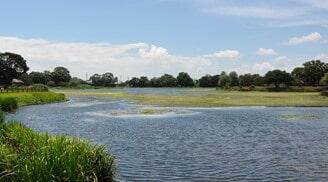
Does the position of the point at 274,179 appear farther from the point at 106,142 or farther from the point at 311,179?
the point at 106,142

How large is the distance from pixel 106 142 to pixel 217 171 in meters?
13.7

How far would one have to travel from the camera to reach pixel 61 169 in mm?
17031

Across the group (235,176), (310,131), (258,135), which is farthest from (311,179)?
(310,131)

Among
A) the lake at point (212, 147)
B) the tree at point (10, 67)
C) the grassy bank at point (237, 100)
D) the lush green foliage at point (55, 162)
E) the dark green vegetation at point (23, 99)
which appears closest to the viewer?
the lush green foliage at point (55, 162)

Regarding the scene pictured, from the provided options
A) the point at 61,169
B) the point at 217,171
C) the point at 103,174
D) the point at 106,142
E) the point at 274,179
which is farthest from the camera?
the point at 106,142

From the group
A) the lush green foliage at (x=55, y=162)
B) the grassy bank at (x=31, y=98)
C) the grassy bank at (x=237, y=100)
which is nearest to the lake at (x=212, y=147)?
the lush green foliage at (x=55, y=162)

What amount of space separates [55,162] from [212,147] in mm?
18886

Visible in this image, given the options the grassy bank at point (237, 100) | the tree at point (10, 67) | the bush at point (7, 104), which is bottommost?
the grassy bank at point (237, 100)

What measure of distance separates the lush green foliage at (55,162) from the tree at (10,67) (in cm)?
15105

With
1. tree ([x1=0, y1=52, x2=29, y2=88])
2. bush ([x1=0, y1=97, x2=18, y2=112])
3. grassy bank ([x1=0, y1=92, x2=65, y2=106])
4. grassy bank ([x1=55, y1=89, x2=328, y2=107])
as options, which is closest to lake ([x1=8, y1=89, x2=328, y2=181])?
bush ([x1=0, y1=97, x2=18, y2=112])

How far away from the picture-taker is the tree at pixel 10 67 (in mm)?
166625

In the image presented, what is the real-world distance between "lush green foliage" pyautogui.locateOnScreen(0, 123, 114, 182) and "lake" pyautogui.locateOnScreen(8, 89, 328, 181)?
4795 mm

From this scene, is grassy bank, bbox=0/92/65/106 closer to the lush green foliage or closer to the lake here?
the lake

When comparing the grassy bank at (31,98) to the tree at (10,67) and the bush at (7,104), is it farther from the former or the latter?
the tree at (10,67)
